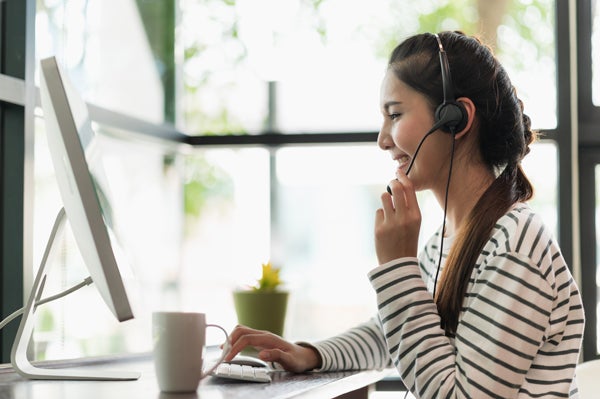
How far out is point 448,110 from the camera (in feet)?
4.65

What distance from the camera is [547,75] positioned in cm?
260

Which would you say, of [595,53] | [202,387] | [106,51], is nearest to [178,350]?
[202,387]

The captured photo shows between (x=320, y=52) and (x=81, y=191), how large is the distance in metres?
1.85

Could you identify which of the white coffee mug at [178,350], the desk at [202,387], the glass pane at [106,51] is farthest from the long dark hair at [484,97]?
the glass pane at [106,51]

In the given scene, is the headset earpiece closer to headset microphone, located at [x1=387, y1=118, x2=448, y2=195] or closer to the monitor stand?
headset microphone, located at [x1=387, y1=118, x2=448, y2=195]

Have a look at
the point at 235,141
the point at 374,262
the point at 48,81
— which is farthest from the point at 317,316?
the point at 48,81

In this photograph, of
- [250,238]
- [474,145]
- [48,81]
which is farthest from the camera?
[250,238]

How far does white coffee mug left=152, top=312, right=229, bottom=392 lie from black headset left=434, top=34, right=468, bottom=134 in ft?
1.83

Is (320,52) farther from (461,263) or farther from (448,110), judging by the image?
(461,263)

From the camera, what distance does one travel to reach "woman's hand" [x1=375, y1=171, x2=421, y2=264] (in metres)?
1.37

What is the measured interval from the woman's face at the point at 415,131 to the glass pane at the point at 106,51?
96 centimetres

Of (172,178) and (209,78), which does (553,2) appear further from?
(172,178)

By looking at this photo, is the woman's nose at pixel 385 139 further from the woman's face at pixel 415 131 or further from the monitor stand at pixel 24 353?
the monitor stand at pixel 24 353

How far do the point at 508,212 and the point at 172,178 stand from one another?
5.37 ft
